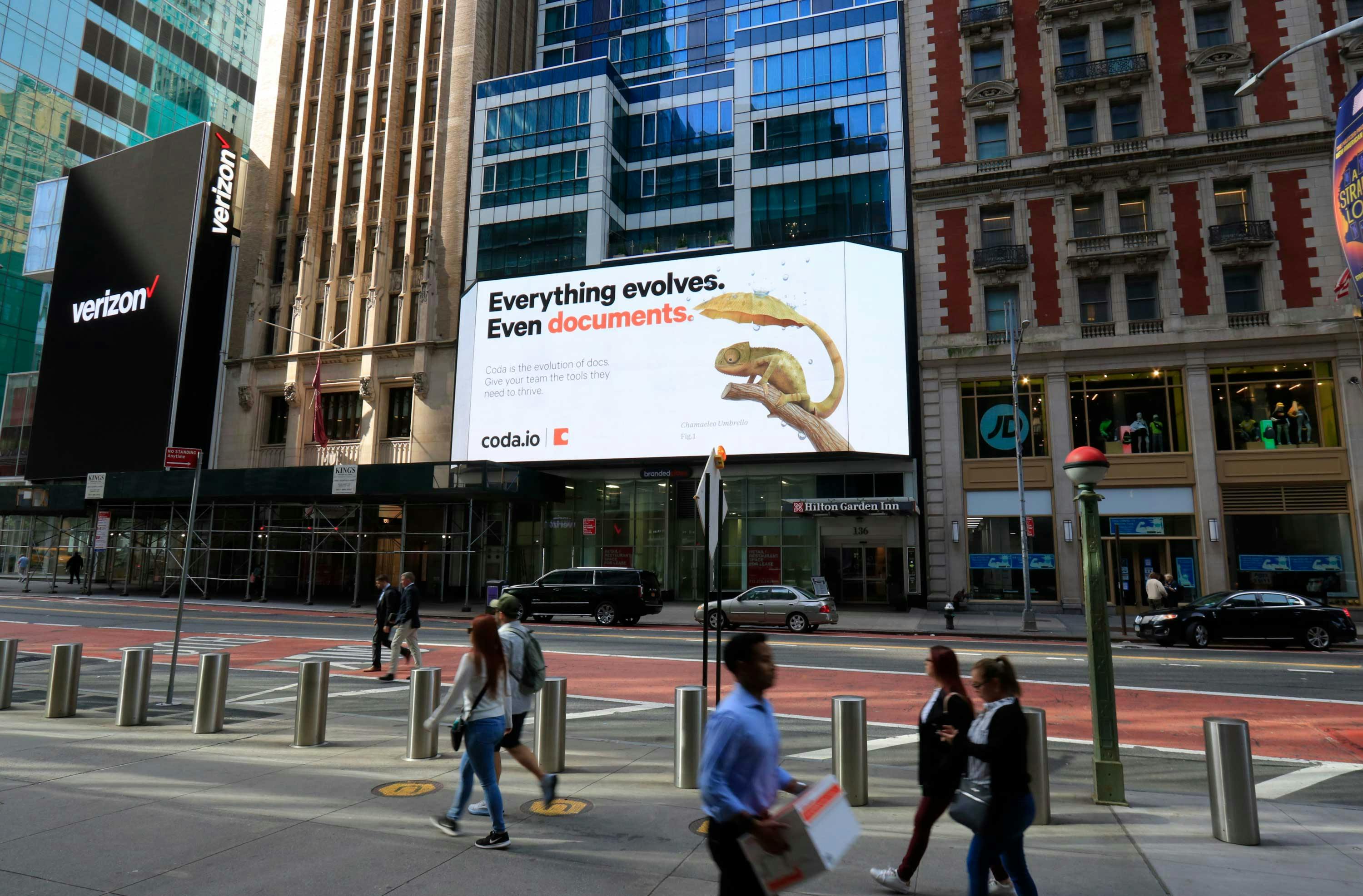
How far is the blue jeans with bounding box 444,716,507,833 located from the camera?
5754 mm

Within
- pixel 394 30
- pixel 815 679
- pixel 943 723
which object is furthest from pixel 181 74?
pixel 943 723

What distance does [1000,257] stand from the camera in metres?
32.2

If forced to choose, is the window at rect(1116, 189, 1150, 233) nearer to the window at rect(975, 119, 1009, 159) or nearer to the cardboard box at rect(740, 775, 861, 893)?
the window at rect(975, 119, 1009, 159)

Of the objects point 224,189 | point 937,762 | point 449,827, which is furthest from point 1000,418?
point 224,189

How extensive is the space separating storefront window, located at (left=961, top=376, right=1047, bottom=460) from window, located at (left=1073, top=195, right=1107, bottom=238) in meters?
6.54

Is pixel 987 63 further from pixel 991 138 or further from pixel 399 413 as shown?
pixel 399 413

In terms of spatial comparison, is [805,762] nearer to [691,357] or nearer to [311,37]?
[691,357]

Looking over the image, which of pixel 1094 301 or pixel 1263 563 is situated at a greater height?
pixel 1094 301

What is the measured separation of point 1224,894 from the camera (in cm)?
504

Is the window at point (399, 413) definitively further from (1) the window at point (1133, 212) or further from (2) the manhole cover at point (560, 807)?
(2) the manhole cover at point (560, 807)

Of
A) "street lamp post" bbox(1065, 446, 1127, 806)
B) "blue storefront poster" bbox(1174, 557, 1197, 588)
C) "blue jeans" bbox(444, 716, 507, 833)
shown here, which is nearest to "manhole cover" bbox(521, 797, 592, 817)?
"blue jeans" bbox(444, 716, 507, 833)

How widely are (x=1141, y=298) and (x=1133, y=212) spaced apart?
3694 mm

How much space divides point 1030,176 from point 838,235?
837 cm

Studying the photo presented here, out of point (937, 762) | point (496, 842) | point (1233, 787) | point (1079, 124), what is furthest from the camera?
point (1079, 124)
